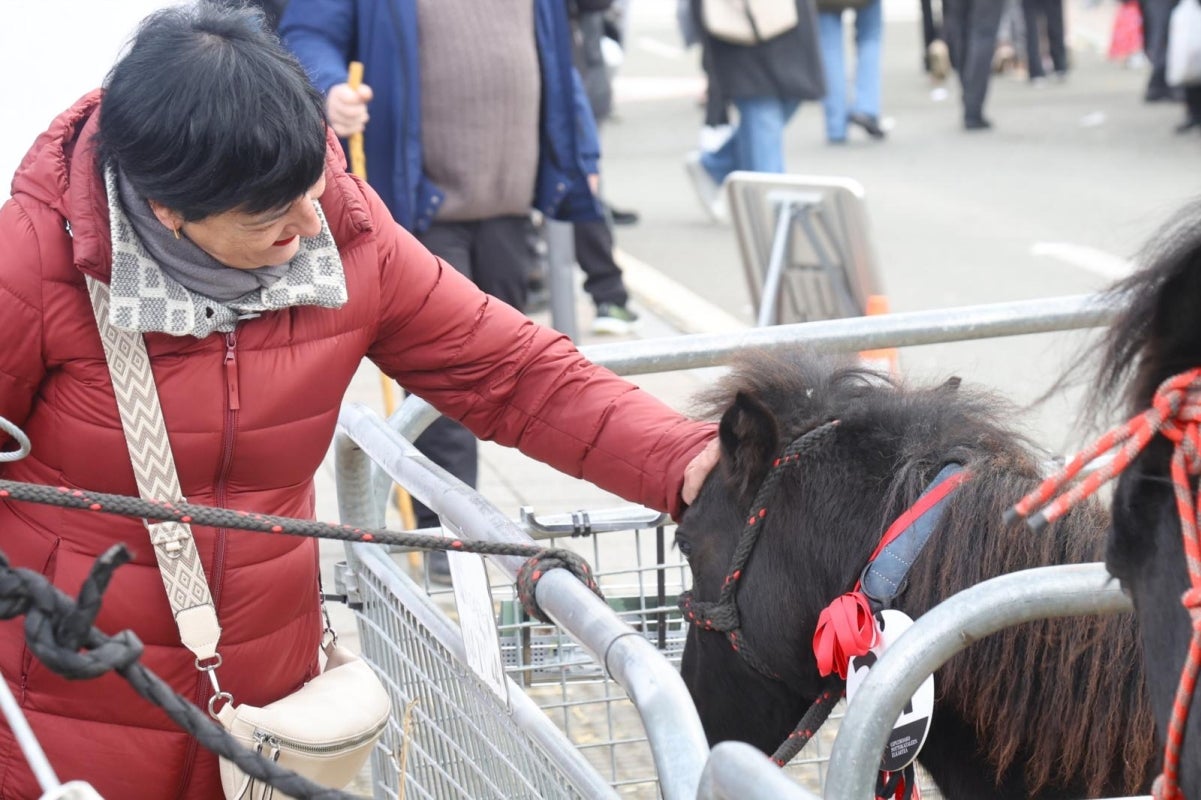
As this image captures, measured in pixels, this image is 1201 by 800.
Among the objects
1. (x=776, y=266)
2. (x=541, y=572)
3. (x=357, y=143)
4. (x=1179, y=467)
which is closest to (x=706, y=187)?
(x=776, y=266)

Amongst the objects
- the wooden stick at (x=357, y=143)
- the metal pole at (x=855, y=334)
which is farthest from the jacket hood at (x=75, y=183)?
the wooden stick at (x=357, y=143)

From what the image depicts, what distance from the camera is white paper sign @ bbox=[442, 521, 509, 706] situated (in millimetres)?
2047

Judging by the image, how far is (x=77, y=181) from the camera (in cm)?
220

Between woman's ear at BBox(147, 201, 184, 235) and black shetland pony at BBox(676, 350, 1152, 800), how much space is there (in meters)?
0.86

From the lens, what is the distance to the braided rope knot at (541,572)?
76.3 inches

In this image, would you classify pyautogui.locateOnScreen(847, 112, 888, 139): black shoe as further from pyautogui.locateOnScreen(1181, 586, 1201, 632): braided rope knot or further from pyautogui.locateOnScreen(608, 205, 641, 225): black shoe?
pyautogui.locateOnScreen(1181, 586, 1201, 632): braided rope knot

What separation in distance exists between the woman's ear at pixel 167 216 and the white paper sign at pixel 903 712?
1.15 m

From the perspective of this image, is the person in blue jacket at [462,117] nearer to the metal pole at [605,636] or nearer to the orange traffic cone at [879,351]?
the orange traffic cone at [879,351]

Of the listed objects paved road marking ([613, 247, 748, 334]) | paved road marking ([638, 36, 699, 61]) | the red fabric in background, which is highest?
paved road marking ([613, 247, 748, 334])

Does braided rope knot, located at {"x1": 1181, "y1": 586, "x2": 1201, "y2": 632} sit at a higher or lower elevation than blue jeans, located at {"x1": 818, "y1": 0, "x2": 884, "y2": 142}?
higher

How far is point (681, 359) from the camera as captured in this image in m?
3.13

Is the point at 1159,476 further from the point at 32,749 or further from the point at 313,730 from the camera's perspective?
the point at 313,730

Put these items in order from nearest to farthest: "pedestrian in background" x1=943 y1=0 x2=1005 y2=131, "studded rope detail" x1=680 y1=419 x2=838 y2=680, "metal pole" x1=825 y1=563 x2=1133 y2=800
A: 1. "metal pole" x1=825 y1=563 x2=1133 y2=800
2. "studded rope detail" x1=680 y1=419 x2=838 y2=680
3. "pedestrian in background" x1=943 y1=0 x2=1005 y2=131

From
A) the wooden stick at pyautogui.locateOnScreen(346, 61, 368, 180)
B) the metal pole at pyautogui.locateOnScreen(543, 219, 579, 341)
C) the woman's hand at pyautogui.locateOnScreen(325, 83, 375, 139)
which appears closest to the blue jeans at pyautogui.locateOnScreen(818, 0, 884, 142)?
the metal pole at pyautogui.locateOnScreen(543, 219, 579, 341)
